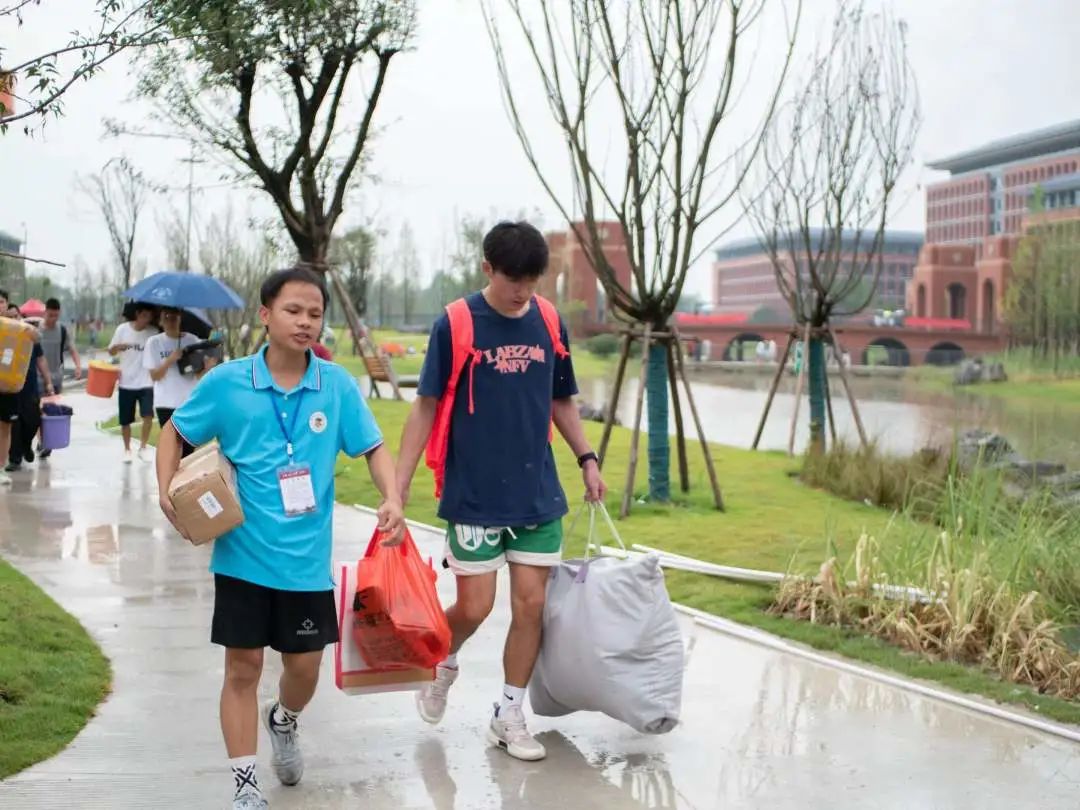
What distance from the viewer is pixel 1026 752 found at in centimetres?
521

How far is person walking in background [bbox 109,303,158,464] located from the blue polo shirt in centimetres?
986

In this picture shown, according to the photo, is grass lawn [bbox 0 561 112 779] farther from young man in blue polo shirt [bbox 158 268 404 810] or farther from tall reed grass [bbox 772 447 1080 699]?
tall reed grass [bbox 772 447 1080 699]

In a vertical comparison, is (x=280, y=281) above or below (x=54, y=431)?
above

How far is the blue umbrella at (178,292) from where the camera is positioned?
1390 cm

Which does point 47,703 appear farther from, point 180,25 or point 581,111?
point 581,111

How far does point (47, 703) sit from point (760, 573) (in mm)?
4175

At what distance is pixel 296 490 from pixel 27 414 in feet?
31.4

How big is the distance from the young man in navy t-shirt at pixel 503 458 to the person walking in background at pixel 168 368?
758 centimetres

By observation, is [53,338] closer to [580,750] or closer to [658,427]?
[658,427]

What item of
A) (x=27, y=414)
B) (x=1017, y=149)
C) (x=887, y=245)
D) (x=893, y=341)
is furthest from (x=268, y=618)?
(x=887, y=245)

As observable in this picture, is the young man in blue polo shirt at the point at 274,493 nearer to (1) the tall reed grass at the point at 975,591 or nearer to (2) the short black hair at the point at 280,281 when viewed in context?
(2) the short black hair at the point at 280,281

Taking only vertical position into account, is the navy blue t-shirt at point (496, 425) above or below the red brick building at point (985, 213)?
below

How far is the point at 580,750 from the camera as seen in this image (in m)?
5.16

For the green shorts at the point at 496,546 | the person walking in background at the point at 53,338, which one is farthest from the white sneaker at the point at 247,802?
the person walking in background at the point at 53,338
